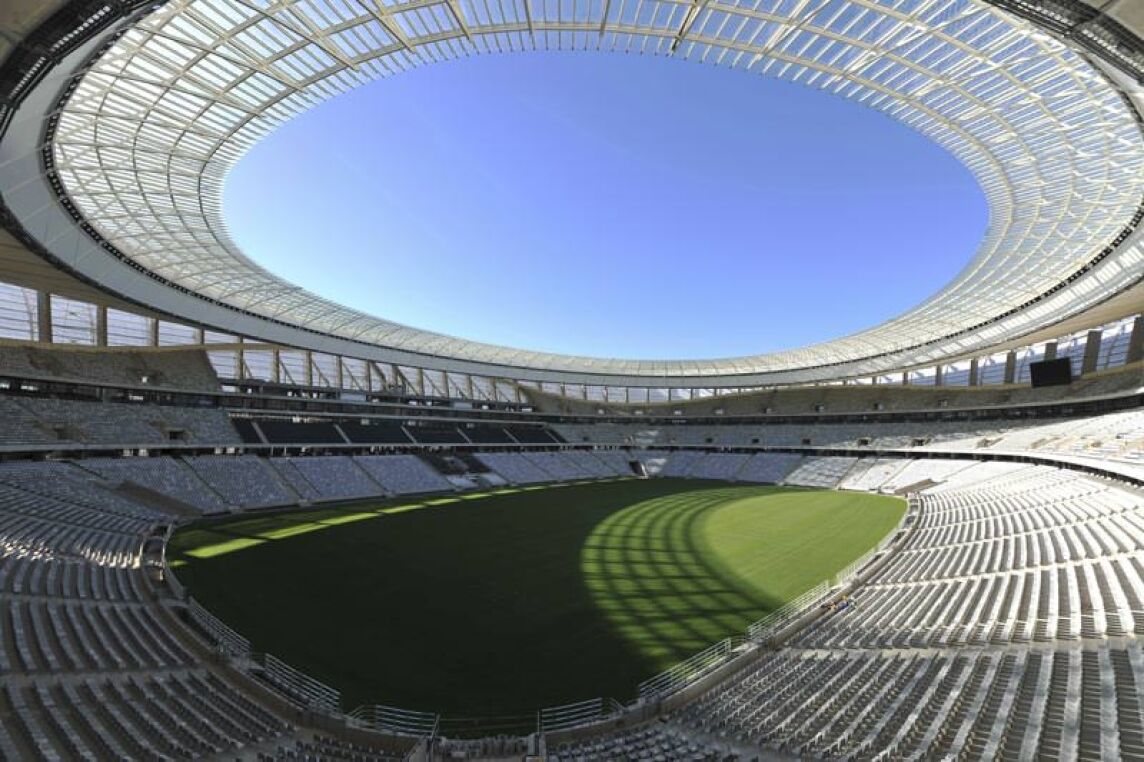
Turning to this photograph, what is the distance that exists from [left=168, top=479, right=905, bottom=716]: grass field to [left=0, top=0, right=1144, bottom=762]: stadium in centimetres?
17

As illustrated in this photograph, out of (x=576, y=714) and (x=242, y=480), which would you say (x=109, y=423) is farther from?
Result: (x=576, y=714)

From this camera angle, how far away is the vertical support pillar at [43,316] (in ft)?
112

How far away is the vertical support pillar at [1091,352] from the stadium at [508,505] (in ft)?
0.57

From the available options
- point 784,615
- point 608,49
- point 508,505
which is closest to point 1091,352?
point 784,615

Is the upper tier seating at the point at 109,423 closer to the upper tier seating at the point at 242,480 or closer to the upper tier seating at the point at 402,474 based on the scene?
the upper tier seating at the point at 242,480

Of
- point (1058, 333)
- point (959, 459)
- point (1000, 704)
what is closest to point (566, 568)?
point (1000, 704)

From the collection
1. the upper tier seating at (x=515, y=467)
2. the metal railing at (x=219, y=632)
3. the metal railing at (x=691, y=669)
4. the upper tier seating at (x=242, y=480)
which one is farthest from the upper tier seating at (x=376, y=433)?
the metal railing at (x=691, y=669)

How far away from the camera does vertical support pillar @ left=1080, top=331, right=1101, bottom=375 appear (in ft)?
136

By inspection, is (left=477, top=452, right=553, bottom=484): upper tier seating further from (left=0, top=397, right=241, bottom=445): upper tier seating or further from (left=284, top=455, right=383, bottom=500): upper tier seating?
(left=0, top=397, right=241, bottom=445): upper tier seating

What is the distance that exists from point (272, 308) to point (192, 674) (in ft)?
96.8

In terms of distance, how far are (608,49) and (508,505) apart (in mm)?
29433

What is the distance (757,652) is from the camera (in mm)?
15312

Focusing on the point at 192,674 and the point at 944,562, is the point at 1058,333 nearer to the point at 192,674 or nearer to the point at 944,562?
the point at 944,562

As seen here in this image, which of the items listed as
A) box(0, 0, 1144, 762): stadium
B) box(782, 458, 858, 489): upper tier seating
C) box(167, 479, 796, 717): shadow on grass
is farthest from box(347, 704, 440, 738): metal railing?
box(782, 458, 858, 489): upper tier seating
